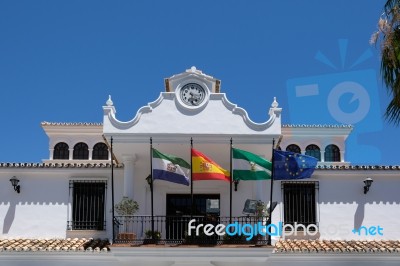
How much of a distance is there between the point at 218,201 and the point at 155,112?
3.90 m

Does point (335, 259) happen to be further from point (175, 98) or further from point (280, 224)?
point (175, 98)

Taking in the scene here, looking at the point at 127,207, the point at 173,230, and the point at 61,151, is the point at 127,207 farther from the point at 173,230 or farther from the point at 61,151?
the point at 61,151

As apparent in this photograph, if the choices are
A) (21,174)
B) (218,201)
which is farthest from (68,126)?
(218,201)

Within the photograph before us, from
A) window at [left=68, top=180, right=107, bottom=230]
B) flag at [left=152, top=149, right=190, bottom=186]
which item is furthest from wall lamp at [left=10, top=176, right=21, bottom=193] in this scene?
flag at [left=152, top=149, right=190, bottom=186]

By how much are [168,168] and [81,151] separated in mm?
13684

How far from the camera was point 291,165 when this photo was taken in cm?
1936

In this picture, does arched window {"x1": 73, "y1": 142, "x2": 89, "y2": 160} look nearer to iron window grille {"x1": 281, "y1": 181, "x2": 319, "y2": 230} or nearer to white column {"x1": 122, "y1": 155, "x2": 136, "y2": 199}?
white column {"x1": 122, "y1": 155, "x2": 136, "y2": 199}

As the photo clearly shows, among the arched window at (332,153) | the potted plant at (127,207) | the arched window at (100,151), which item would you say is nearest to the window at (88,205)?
the potted plant at (127,207)

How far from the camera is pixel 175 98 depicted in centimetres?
2027

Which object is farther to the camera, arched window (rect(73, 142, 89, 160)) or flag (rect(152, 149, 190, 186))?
arched window (rect(73, 142, 89, 160))

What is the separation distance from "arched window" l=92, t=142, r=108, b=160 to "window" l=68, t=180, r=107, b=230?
9.55 metres

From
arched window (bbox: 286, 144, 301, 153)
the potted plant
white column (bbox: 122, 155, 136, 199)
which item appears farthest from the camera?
arched window (bbox: 286, 144, 301, 153)

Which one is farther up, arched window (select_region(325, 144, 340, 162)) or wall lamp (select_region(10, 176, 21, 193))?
arched window (select_region(325, 144, 340, 162))

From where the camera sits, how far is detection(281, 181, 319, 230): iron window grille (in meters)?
21.9
